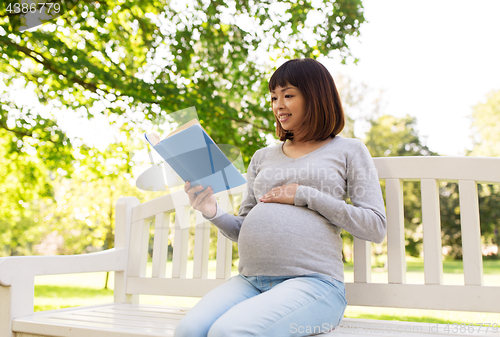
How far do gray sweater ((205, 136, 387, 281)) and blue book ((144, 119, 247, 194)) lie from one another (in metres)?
0.19

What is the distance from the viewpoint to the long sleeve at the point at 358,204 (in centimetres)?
159

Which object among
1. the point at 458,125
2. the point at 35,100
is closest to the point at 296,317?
the point at 35,100

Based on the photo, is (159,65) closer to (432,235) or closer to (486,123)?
(432,235)

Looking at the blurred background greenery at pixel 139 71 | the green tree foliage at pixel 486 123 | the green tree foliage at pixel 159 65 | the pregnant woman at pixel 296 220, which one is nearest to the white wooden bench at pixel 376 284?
the pregnant woman at pixel 296 220

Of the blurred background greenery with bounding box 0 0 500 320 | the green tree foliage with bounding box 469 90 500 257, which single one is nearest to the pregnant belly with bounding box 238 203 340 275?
the blurred background greenery with bounding box 0 0 500 320

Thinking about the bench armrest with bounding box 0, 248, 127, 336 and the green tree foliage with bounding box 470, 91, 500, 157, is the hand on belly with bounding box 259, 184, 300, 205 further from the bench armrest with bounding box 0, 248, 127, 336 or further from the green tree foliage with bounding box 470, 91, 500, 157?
the green tree foliage with bounding box 470, 91, 500, 157

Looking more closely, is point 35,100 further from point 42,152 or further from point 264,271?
point 264,271

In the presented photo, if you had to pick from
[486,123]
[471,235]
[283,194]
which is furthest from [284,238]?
[486,123]

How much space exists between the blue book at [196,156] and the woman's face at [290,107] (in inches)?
14.4

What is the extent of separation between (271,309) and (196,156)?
613 millimetres

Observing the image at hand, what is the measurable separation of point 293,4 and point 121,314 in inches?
177

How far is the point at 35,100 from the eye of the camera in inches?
213

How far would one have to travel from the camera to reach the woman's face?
6.13ft

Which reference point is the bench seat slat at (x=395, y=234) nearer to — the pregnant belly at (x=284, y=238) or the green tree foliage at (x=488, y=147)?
the pregnant belly at (x=284, y=238)
